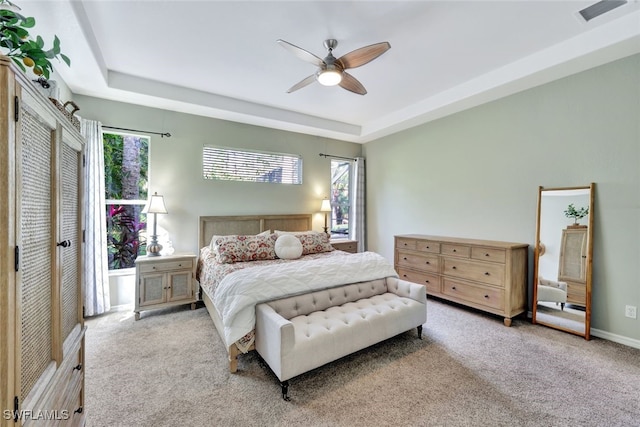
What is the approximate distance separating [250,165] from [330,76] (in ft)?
8.22

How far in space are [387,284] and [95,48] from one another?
3.90 m

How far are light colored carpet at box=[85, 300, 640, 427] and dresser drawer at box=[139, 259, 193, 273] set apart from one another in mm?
734

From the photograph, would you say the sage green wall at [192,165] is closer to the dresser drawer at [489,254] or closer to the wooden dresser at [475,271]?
the wooden dresser at [475,271]

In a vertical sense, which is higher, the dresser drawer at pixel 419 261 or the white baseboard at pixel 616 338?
the dresser drawer at pixel 419 261

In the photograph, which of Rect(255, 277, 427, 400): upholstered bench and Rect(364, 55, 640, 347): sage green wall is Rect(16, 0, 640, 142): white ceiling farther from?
Rect(255, 277, 427, 400): upholstered bench

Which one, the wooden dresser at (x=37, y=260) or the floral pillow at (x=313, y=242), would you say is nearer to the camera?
the wooden dresser at (x=37, y=260)

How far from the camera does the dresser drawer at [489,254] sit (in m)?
3.17

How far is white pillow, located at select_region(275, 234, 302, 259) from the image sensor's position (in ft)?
11.6

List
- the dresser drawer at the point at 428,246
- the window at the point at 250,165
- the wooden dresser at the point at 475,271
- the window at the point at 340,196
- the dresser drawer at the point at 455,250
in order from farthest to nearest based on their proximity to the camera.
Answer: the window at the point at 340,196, the window at the point at 250,165, the dresser drawer at the point at 428,246, the dresser drawer at the point at 455,250, the wooden dresser at the point at 475,271

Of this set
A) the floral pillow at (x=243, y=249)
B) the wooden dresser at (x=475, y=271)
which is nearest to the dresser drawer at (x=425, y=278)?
the wooden dresser at (x=475, y=271)

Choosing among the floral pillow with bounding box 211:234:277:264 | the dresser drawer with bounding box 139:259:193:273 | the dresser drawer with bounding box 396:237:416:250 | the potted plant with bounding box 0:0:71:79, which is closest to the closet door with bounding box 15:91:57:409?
the potted plant with bounding box 0:0:71:79

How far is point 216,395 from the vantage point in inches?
78.1

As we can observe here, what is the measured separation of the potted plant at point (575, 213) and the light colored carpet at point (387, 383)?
1262 mm

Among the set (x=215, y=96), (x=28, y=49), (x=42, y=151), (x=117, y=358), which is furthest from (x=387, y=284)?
(x=215, y=96)
